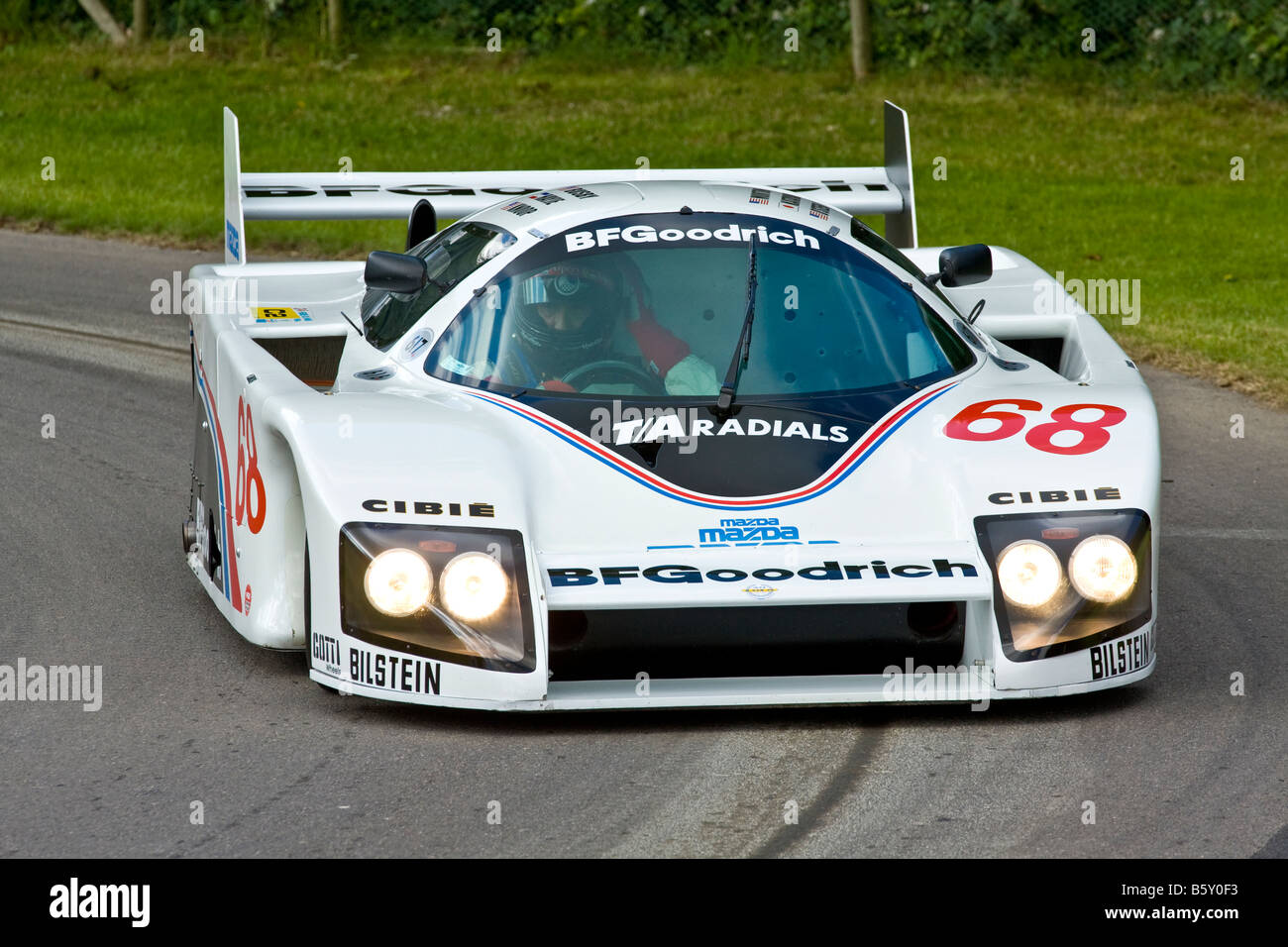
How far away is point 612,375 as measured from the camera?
5.26m

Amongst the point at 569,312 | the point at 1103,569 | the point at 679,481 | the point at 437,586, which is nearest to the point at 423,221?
the point at 569,312

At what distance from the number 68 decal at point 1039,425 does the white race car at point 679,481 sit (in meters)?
0.01

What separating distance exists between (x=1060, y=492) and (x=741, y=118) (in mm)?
13002

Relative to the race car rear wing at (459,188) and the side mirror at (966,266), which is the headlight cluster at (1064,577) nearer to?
the side mirror at (966,266)

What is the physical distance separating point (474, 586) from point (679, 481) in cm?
63

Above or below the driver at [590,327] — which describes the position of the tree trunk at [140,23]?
above

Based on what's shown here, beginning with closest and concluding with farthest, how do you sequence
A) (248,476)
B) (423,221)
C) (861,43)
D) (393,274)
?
(248,476)
(393,274)
(423,221)
(861,43)

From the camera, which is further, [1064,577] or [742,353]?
[742,353]

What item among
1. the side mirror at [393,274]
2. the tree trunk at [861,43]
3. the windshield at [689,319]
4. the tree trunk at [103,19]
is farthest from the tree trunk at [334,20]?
the windshield at [689,319]

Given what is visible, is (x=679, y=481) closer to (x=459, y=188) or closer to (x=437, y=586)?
(x=437, y=586)

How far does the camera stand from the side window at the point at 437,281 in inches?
225

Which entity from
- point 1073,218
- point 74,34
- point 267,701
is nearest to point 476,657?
point 267,701

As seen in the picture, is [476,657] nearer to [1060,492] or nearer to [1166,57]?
[1060,492]

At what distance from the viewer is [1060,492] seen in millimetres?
4688
